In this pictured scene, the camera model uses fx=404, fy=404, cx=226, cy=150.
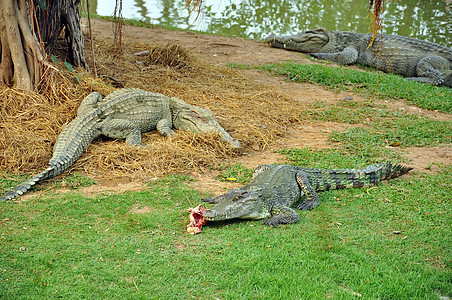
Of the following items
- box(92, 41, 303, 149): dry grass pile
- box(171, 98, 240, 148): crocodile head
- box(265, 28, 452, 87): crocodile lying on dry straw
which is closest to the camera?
box(171, 98, 240, 148): crocodile head

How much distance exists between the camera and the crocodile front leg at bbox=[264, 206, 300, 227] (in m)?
4.10

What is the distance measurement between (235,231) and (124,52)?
6551 millimetres

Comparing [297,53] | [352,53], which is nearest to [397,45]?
[352,53]

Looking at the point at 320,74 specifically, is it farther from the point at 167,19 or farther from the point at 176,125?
the point at 167,19

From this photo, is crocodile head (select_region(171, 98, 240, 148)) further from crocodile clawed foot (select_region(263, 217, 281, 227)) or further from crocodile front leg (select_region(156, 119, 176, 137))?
crocodile clawed foot (select_region(263, 217, 281, 227))

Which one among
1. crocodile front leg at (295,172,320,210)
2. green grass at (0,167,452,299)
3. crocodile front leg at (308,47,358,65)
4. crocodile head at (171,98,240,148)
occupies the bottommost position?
green grass at (0,167,452,299)

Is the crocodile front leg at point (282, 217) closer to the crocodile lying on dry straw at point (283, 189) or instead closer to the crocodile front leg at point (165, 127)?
the crocodile lying on dry straw at point (283, 189)

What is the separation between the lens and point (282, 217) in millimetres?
4137

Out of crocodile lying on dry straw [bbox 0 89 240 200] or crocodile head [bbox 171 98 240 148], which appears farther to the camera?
crocodile head [bbox 171 98 240 148]

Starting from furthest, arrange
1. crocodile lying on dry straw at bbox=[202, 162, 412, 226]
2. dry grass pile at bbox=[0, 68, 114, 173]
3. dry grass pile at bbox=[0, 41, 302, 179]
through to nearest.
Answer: dry grass pile at bbox=[0, 41, 302, 179]
dry grass pile at bbox=[0, 68, 114, 173]
crocodile lying on dry straw at bbox=[202, 162, 412, 226]

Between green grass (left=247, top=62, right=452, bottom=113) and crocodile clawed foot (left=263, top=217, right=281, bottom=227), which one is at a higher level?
green grass (left=247, top=62, right=452, bottom=113)

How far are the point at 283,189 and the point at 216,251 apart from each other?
1.22 meters

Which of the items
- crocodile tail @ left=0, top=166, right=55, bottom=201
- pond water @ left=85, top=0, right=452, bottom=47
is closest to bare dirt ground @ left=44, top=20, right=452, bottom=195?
crocodile tail @ left=0, top=166, right=55, bottom=201

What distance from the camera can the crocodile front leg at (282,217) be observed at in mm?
4098
